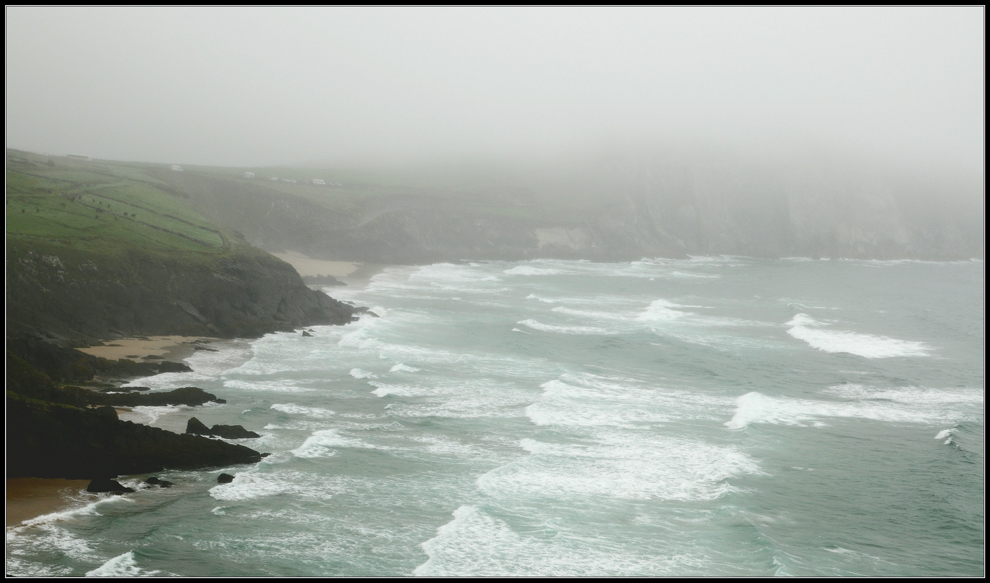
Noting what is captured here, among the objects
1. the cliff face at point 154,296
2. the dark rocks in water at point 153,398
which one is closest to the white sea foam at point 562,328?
the cliff face at point 154,296

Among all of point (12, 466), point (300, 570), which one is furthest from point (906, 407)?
point (12, 466)

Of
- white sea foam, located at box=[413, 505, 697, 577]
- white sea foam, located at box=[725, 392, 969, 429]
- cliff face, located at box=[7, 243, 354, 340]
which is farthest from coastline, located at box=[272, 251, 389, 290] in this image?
white sea foam, located at box=[413, 505, 697, 577]

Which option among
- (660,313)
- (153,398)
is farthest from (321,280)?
(153,398)

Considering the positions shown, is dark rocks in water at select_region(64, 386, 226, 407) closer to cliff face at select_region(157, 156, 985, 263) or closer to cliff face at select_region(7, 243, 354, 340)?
cliff face at select_region(7, 243, 354, 340)

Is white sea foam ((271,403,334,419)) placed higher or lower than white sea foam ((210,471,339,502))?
higher

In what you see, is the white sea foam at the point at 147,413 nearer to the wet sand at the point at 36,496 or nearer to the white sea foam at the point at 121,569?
the wet sand at the point at 36,496

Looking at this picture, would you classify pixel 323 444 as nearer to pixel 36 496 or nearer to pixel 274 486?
pixel 274 486
